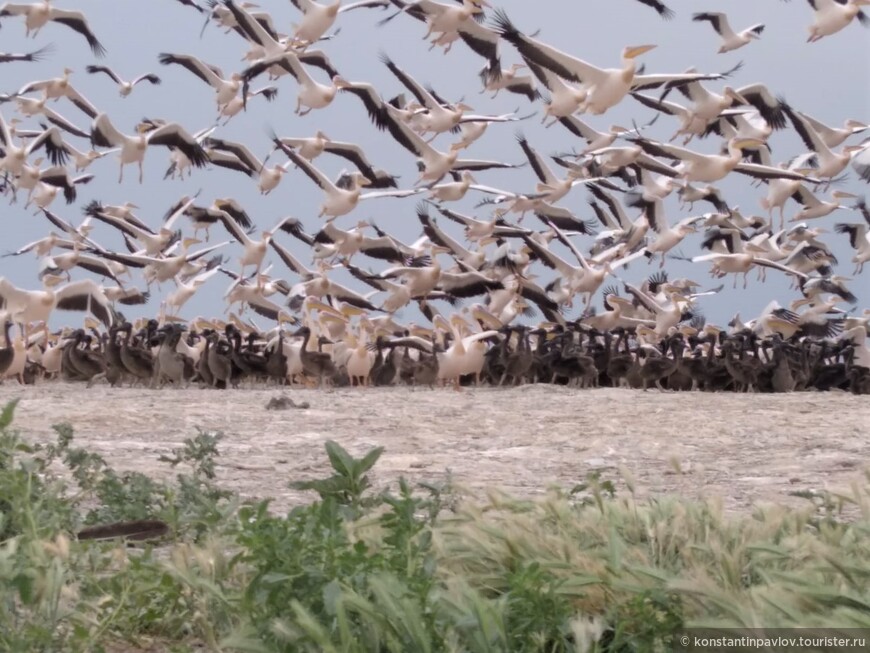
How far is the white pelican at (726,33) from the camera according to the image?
2731cm

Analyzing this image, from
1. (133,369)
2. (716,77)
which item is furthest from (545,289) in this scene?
(133,369)

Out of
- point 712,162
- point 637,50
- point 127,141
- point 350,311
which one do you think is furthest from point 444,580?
point 127,141

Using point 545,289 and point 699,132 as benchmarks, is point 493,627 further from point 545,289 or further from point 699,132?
point 545,289

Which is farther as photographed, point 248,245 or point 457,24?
point 248,245

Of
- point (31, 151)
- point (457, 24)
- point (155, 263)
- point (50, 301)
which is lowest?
point (50, 301)

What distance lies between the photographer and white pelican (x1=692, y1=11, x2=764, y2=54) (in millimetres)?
27312

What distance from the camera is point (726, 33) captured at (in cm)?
2755

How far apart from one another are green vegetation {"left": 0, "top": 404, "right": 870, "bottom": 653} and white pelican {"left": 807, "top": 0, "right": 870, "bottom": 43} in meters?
22.7

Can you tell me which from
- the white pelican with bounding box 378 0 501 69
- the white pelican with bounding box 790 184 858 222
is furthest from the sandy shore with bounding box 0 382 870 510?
the white pelican with bounding box 790 184 858 222

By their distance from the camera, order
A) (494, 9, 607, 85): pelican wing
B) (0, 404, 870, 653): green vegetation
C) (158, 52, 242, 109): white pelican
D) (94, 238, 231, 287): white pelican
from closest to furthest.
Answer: (0, 404, 870, 653): green vegetation, (494, 9, 607, 85): pelican wing, (94, 238, 231, 287): white pelican, (158, 52, 242, 109): white pelican

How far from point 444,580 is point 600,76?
19883mm

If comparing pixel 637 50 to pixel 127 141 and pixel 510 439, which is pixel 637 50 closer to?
pixel 127 141

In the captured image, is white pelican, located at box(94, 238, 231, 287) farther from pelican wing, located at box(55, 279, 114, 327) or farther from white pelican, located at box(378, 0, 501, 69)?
white pelican, located at box(378, 0, 501, 69)

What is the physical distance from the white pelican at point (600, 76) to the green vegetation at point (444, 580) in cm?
1672
